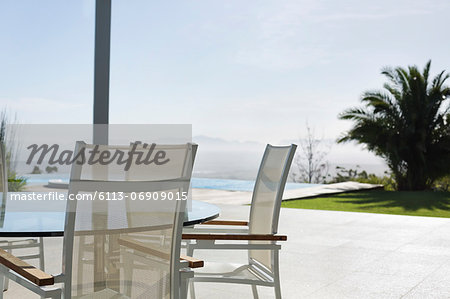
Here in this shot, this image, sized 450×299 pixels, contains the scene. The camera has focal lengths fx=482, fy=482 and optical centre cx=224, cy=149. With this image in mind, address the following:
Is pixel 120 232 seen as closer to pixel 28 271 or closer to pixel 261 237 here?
pixel 28 271

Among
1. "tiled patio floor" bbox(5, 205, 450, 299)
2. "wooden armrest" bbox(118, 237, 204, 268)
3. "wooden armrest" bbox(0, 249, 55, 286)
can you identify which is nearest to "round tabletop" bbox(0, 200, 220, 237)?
"wooden armrest" bbox(0, 249, 55, 286)

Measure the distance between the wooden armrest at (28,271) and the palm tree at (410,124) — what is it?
427 inches

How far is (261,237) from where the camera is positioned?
2000 millimetres

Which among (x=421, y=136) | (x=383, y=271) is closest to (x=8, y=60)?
(x=383, y=271)

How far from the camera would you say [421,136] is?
1124 cm

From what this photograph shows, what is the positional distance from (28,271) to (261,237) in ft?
3.08

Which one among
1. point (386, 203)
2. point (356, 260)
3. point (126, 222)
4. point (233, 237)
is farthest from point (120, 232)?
point (386, 203)

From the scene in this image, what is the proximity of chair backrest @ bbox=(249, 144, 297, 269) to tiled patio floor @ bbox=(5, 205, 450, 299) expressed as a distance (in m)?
0.85

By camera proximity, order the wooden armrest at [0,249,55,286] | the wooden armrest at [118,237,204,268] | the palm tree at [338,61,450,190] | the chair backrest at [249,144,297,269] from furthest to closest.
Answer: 1. the palm tree at [338,61,450,190]
2. the chair backrest at [249,144,297,269]
3. the wooden armrest at [118,237,204,268]
4. the wooden armrest at [0,249,55,286]

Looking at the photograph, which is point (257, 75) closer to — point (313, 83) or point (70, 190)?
point (313, 83)

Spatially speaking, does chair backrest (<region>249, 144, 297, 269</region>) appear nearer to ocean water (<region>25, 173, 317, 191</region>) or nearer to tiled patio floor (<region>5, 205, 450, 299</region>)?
tiled patio floor (<region>5, 205, 450, 299</region>)

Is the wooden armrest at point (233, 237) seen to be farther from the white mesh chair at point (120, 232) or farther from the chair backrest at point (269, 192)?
the white mesh chair at point (120, 232)

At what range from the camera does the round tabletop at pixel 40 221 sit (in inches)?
59.1

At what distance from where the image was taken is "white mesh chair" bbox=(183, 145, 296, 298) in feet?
6.56
